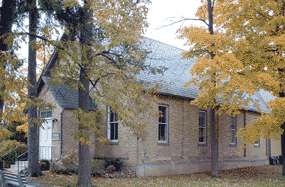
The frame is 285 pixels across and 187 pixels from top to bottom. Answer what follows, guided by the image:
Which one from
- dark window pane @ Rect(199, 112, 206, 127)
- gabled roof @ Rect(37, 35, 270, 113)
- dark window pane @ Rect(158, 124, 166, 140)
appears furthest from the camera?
dark window pane @ Rect(199, 112, 206, 127)

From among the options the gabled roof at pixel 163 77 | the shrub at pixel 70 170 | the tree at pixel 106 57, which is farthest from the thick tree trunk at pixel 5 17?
the shrub at pixel 70 170

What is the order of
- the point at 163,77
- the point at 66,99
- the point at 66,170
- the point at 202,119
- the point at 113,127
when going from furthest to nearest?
the point at 202,119 → the point at 163,77 → the point at 66,99 → the point at 113,127 → the point at 66,170

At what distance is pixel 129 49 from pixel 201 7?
7.16 m

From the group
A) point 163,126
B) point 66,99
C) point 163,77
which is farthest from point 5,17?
point 163,77

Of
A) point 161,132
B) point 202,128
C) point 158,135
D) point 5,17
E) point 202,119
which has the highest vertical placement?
point 5,17

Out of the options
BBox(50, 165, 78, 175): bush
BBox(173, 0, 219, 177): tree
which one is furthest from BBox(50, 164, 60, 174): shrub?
BBox(173, 0, 219, 177): tree

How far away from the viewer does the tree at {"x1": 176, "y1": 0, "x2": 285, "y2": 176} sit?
1266cm

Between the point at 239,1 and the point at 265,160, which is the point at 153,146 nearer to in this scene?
the point at 239,1

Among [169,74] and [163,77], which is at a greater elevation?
[169,74]

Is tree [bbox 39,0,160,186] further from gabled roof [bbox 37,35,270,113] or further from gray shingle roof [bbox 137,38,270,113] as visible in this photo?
gray shingle roof [bbox 137,38,270,113]

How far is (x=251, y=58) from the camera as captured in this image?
13.3m

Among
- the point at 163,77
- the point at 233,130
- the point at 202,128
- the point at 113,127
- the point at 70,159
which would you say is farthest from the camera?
the point at 233,130

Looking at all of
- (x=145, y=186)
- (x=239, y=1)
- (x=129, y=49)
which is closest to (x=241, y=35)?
(x=239, y=1)

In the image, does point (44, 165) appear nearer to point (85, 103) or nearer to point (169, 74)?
point (85, 103)
